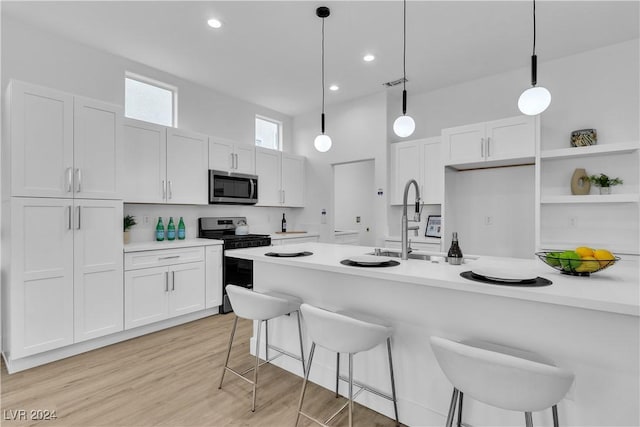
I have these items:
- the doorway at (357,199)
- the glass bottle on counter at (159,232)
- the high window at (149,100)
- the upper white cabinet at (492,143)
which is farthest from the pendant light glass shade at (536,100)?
the doorway at (357,199)

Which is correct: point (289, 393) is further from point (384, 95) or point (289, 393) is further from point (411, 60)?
point (384, 95)

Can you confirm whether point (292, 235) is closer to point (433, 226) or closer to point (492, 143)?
point (433, 226)

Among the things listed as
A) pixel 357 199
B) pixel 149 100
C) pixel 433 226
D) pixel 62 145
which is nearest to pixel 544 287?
pixel 433 226

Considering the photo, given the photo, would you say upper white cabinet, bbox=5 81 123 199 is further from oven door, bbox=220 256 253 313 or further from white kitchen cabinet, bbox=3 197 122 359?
oven door, bbox=220 256 253 313

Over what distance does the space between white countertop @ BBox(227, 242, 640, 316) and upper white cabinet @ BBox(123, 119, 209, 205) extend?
2.11 metres

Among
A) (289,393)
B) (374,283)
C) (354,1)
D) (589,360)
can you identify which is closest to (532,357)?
(589,360)

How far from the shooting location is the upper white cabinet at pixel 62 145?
2451mm

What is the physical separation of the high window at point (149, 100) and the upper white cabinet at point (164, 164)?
46 centimetres

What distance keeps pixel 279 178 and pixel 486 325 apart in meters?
3.93

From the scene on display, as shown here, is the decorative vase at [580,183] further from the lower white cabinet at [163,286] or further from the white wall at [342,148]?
the lower white cabinet at [163,286]

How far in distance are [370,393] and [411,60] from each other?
3366 millimetres

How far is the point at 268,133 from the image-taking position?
544 cm

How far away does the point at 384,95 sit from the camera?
15.0 ft

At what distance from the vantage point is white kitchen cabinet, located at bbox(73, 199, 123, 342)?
2730 mm
